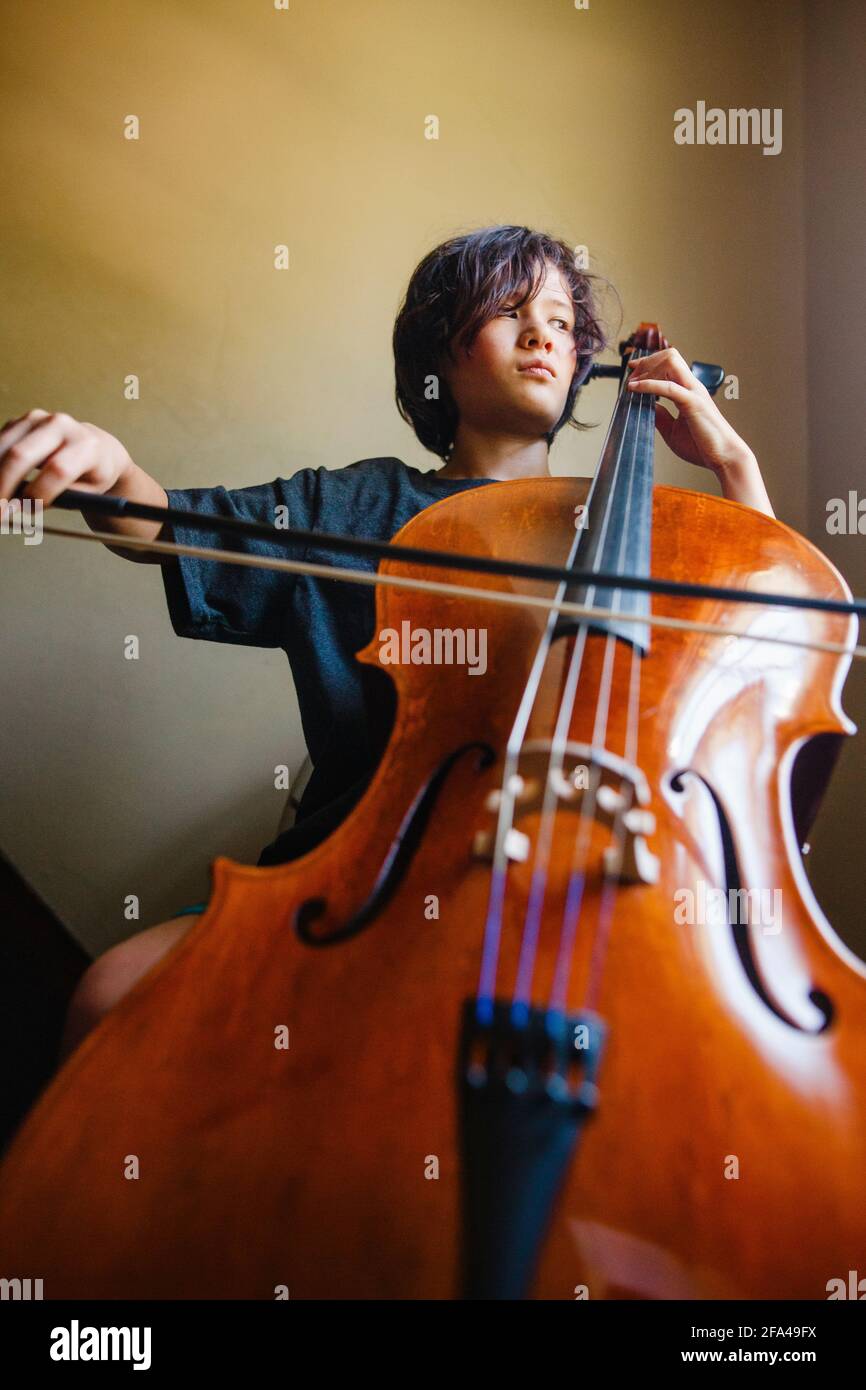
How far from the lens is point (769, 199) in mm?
1403

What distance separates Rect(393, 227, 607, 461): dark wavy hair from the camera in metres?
0.99

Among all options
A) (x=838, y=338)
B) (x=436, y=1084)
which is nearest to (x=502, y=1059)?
(x=436, y=1084)

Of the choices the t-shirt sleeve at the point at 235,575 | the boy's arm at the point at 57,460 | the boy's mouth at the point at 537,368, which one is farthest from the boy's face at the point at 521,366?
the boy's arm at the point at 57,460

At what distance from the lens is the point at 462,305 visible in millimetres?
999

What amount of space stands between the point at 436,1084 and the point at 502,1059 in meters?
0.03

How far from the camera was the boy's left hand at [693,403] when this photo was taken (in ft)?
2.97

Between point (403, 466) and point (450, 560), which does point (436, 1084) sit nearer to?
point (450, 560)

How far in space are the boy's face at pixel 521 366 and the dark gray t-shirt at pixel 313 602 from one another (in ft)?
0.26

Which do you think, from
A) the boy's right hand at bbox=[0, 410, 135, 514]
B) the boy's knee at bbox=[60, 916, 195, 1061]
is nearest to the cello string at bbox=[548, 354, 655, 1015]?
the boy's knee at bbox=[60, 916, 195, 1061]

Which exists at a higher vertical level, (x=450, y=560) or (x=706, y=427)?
(x=706, y=427)

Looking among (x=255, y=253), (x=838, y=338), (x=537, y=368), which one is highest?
(x=255, y=253)

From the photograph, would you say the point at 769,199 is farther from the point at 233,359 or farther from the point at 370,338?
the point at 233,359

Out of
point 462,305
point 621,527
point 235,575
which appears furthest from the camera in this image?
point 462,305
